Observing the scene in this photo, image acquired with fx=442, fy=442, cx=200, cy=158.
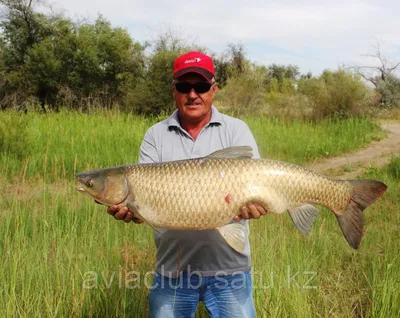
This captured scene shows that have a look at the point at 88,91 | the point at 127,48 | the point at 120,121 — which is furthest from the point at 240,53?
the point at 120,121

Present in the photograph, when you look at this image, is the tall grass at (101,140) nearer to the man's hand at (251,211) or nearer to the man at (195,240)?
the man at (195,240)

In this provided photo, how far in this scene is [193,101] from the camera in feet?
6.66

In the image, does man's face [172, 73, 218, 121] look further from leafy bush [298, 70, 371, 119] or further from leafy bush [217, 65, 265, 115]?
leafy bush [217, 65, 265, 115]

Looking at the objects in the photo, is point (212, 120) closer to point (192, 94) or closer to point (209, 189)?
point (192, 94)

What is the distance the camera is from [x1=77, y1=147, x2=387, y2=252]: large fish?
1837 mm

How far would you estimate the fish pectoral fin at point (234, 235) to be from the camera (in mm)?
1847

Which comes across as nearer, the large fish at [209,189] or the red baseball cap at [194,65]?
the large fish at [209,189]

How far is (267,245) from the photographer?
10.4 feet

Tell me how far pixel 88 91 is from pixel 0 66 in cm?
380

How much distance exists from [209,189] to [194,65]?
60cm

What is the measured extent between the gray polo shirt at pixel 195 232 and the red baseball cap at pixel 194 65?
19 cm

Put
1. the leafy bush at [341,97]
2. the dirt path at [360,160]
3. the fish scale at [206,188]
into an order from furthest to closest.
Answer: the leafy bush at [341,97] < the dirt path at [360,160] < the fish scale at [206,188]

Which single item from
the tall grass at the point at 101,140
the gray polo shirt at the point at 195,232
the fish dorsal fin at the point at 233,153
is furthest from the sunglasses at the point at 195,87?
the tall grass at the point at 101,140

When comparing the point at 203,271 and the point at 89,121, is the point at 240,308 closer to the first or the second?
the point at 203,271
